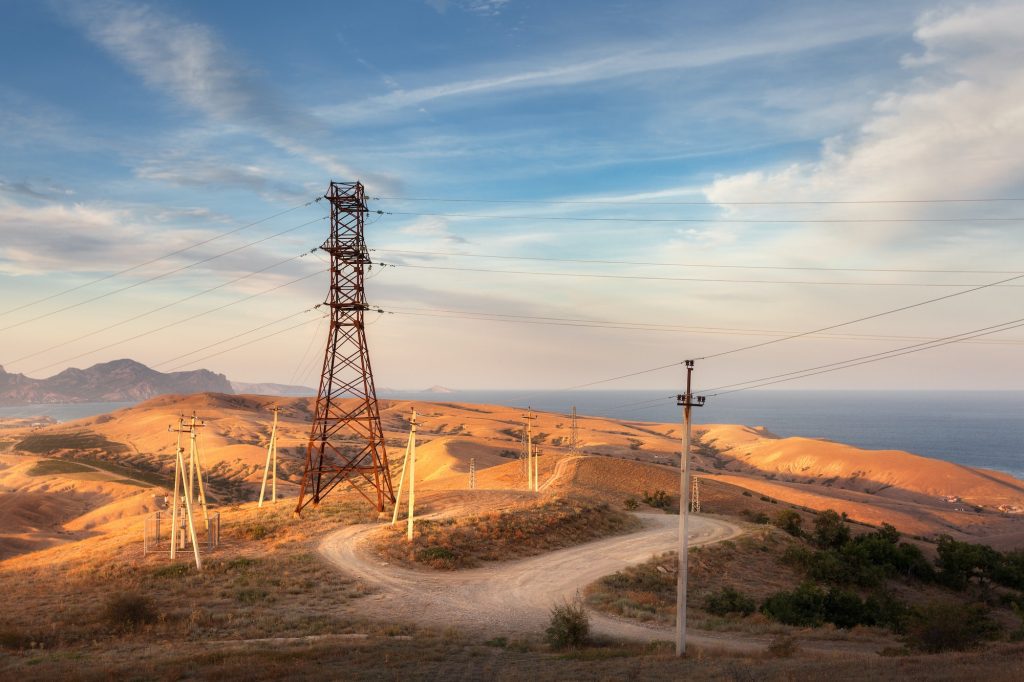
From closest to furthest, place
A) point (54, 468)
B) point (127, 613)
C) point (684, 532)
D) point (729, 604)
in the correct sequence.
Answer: point (684, 532)
point (127, 613)
point (729, 604)
point (54, 468)

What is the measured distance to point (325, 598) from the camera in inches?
1009

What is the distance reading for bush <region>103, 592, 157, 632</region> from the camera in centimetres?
2130

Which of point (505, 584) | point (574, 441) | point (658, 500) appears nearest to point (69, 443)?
point (574, 441)

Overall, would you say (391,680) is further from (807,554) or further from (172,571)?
(807,554)

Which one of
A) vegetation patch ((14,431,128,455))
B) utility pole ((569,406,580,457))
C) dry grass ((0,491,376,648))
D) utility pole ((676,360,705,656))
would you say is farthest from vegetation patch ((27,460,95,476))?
utility pole ((676,360,705,656))

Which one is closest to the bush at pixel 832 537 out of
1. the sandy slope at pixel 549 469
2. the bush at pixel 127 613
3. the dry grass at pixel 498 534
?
the dry grass at pixel 498 534

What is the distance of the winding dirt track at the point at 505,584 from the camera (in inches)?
896

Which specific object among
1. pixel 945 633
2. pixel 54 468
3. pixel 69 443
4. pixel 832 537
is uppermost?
pixel 945 633

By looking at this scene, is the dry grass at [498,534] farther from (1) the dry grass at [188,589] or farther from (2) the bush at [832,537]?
(2) the bush at [832,537]

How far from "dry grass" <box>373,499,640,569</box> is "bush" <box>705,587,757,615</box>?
10.2 meters

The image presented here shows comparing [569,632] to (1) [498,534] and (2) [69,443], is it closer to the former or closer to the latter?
(1) [498,534]

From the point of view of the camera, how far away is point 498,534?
3544 cm

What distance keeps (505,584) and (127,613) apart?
47.9ft

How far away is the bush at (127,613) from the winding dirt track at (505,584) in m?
7.72
